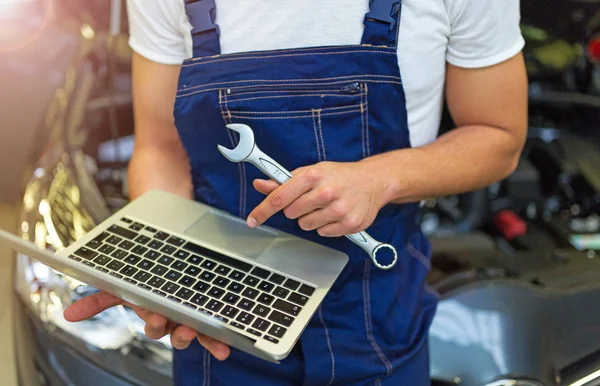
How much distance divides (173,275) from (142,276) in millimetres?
36

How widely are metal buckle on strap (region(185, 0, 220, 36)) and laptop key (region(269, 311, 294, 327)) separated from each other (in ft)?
1.20

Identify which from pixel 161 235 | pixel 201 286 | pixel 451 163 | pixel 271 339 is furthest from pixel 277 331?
pixel 451 163

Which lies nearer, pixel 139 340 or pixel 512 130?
pixel 512 130

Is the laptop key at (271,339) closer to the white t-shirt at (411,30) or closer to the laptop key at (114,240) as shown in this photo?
the laptop key at (114,240)

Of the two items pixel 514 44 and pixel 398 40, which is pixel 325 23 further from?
pixel 514 44

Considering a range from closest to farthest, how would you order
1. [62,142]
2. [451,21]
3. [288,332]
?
[288,332] → [451,21] → [62,142]

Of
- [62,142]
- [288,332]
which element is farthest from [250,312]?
[62,142]

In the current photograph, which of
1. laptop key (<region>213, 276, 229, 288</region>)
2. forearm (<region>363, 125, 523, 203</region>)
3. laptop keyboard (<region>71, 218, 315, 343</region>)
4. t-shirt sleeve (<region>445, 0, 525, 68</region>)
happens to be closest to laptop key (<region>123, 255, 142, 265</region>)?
laptop keyboard (<region>71, 218, 315, 343</region>)

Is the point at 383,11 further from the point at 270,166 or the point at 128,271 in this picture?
the point at 128,271

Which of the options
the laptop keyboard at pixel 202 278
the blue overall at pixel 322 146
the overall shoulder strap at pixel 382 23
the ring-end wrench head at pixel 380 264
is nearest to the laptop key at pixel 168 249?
the laptop keyboard at pixel 202 278

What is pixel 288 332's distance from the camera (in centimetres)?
59

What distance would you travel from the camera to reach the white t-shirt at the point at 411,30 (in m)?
0.68

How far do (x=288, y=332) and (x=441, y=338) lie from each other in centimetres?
44

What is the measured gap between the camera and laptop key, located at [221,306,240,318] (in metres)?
0.61
